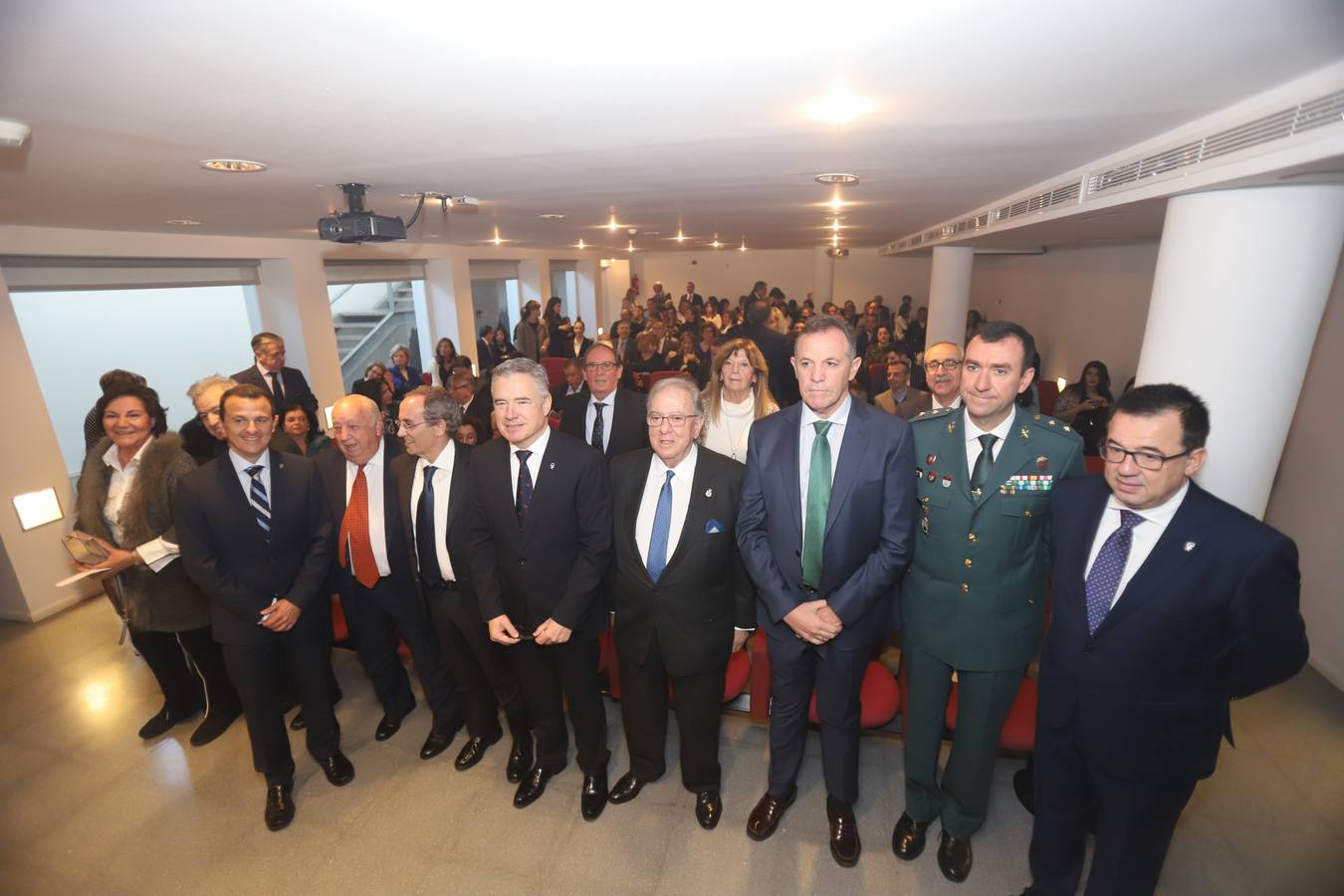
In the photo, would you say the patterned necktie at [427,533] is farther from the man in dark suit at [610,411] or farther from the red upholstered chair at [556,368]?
the red upholstered chair at [556,368]

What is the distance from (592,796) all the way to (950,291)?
775cm

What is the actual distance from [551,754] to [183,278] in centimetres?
608

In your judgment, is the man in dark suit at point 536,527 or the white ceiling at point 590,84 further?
the man in dark suit at point 536,527

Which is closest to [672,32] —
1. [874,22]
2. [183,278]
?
[874,22]

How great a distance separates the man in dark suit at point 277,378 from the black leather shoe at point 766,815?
13.1ft

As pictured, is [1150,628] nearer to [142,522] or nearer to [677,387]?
[677,387]

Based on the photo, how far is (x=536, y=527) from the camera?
230cm

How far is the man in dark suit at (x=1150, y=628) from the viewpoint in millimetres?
1569

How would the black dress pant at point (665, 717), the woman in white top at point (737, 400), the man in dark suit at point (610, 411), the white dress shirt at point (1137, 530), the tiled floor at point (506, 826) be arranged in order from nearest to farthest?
the white dress shirt at point (1137, 530) → the tiled floor at point (506, 826) → the black dress pant at point (665, 717) → the woman in white top at point (737, 400) → the man in dark suit at point (610, 411)

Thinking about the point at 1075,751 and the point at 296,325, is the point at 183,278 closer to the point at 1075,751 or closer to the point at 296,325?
the point at 296,325

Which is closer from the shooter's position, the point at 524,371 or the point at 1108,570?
the point at 1108,570

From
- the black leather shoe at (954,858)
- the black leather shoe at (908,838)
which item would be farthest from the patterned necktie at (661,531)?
the black leather shoe at (954,858)

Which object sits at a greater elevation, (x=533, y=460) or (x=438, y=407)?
(x=438, y=407)

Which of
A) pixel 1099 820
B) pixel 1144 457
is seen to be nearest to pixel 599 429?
pixel 1144 457
